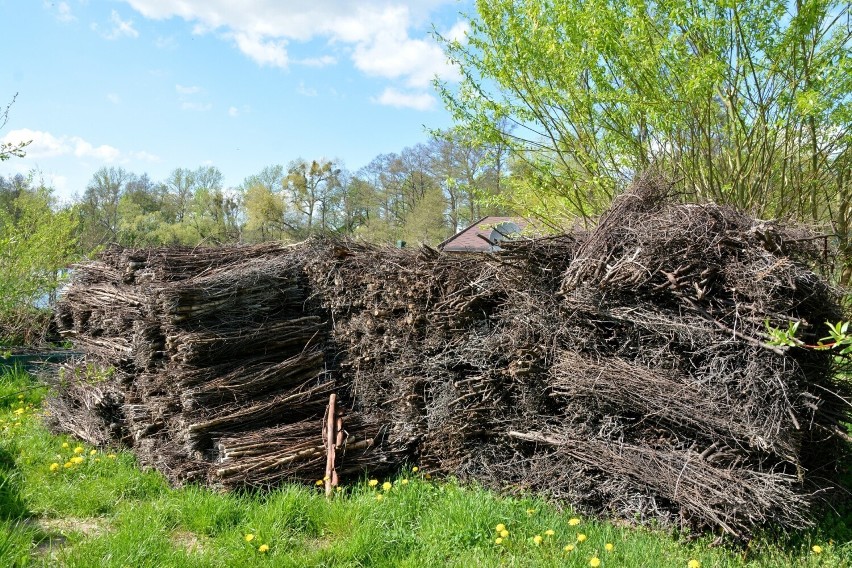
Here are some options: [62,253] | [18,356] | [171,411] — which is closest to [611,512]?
[171,411]

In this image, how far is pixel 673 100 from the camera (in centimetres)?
673

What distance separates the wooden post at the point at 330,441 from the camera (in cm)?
479

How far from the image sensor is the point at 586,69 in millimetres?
7551

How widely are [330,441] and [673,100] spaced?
216 inches

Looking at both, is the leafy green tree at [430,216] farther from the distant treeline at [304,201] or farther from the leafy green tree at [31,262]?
the leafy green tree at [31,262]

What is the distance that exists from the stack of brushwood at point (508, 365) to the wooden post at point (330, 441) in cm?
3

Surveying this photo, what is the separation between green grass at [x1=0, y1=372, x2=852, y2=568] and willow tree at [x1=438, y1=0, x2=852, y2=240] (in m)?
3.96

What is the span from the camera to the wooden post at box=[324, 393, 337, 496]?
15.7 feet

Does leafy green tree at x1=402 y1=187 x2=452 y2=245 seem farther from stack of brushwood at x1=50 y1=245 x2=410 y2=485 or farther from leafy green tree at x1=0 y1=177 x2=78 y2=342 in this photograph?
stack of brushwood at x1=50 y1=245 x2=410 y2=485

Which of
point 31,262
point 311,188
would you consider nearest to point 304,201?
point 311,188

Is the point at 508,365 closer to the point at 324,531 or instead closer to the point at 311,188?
the point at 324,531

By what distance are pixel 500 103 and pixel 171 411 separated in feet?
19.1

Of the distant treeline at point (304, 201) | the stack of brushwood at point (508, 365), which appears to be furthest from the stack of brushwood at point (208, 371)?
the distant treeline at point (304, 201)

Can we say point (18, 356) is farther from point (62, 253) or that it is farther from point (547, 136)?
point (547, 136)
